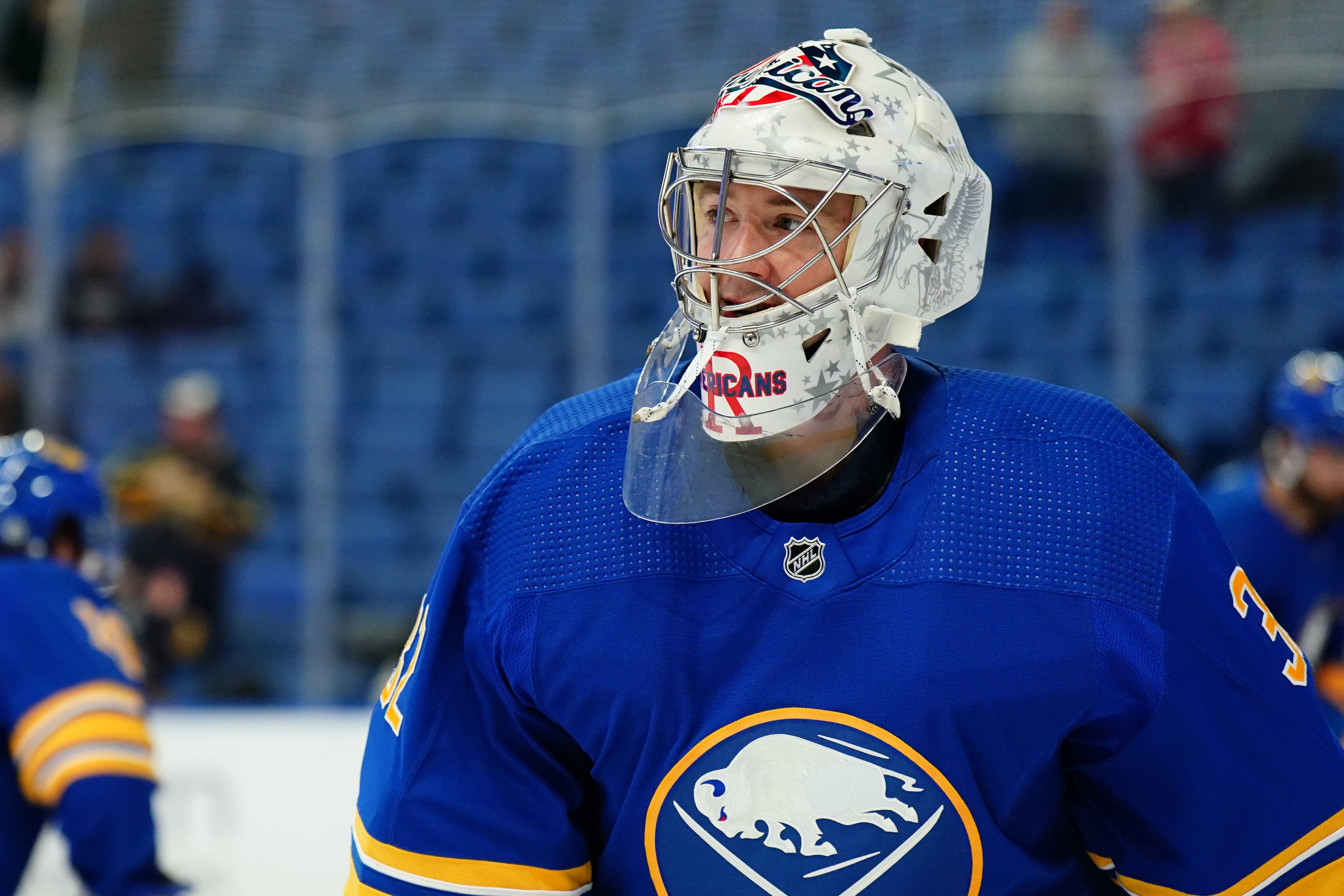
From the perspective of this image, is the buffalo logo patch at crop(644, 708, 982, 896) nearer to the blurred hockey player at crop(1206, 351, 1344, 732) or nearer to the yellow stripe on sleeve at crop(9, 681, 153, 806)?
the yellow stripe on sleeve at crop(9, 681, 153, 806)

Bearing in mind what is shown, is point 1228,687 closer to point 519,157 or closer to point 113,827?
point 113,827

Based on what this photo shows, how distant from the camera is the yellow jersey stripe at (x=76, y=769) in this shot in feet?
7.18

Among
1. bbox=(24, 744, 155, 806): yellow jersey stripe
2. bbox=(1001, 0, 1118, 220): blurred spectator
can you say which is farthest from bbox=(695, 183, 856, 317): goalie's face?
bbox=(1001, 0, 1118, 220): blurred spectator

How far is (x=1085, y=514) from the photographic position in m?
1.29

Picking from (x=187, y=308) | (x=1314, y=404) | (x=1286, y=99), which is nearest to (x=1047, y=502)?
(x=1314, y=404)

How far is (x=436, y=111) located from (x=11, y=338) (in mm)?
1418

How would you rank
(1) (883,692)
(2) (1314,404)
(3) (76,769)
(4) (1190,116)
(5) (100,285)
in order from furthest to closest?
1. (5) (100,285)
2. (4) (1190,116)
3. (2) (1314,404)
4. (3) (76,769)
5. (1) (883,692)

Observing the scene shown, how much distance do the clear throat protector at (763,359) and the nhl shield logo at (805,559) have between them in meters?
0.05

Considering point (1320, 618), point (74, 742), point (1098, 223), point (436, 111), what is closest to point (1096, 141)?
point (1098, 223)

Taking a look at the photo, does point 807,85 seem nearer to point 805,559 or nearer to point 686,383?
point 686,383

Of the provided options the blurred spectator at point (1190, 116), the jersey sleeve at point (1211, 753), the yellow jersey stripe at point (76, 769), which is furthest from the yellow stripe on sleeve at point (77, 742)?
the blurred spectator at point (1190, 116)

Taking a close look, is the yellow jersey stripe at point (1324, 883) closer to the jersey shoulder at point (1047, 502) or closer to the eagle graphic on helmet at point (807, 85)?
the jersey shoulder at point (1047, 502)

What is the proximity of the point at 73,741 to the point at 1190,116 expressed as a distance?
11.0 feet

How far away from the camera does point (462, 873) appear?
4.42ft
